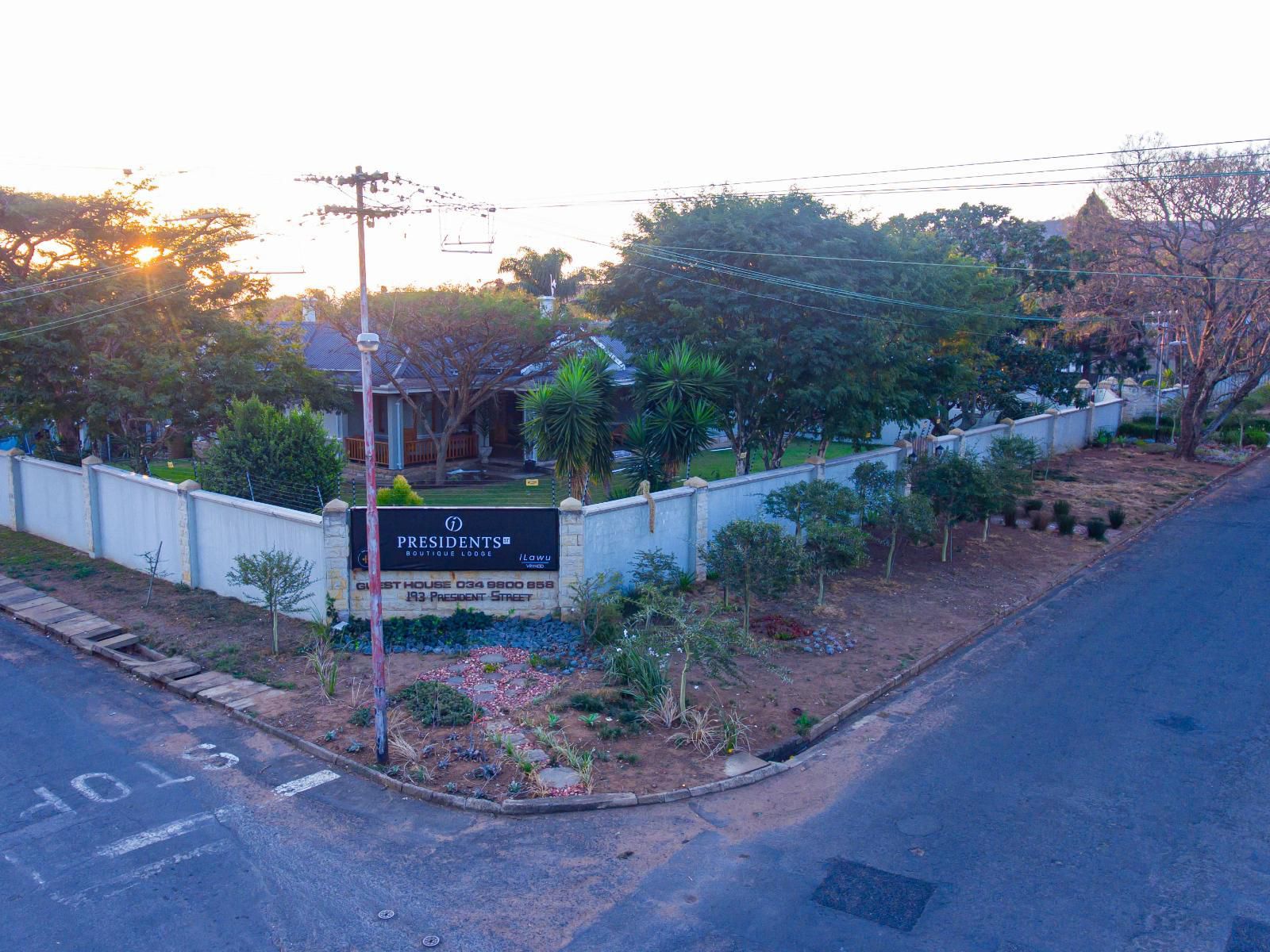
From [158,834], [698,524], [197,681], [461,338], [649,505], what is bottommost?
[197,681]

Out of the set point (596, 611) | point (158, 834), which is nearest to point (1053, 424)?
point (596, 611)

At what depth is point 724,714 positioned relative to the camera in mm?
10523

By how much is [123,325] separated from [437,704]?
1350 centimetres

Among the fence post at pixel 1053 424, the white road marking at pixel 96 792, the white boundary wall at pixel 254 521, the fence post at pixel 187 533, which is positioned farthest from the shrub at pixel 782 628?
the fence post at pixel 1053 424

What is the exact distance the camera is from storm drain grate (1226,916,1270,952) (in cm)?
659

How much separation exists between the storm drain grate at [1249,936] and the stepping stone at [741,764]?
4.17m

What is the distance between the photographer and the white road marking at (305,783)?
912 cm

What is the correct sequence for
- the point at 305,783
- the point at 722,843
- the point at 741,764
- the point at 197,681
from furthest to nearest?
the point at 197,681 < the point at 741,764 < the point at 305,783 < the point at 722,843

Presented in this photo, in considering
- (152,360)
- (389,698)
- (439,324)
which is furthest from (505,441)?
(389,698)

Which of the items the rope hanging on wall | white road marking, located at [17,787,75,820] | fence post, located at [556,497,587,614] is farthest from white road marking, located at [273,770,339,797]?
the rope hanging on wall

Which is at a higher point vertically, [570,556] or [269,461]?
[269,461]

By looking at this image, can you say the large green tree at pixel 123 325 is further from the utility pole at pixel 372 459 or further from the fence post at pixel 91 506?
the utility pole at pixel 372 459

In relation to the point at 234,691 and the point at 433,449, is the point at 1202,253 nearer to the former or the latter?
the point at 433,449

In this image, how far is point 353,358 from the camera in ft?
98.0
